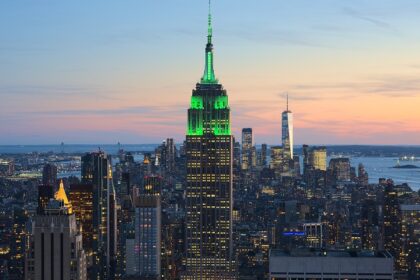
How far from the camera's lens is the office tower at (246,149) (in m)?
176

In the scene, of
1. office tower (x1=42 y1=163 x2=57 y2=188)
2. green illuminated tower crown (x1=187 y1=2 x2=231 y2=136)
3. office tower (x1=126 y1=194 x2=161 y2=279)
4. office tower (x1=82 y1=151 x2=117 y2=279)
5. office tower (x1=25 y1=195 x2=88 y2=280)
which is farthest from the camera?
office tower (x1=42 y1=163 x2=57 y2=188)

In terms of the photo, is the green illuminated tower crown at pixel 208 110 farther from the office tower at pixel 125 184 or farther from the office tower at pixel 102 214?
the office tower at pixel 125 184

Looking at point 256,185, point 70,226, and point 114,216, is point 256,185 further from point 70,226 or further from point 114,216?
point 70,226

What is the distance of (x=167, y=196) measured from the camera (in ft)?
428

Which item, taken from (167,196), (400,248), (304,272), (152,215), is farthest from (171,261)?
(304,272)

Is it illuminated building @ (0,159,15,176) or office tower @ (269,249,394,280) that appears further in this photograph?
illuminated building @ (0,159,15,176)

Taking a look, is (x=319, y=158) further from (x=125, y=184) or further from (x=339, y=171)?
(x=125, y=184)

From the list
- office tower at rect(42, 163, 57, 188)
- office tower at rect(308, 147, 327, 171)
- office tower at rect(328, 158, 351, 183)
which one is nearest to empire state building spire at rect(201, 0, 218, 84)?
office tower at rect(42, 163, 57, 188)

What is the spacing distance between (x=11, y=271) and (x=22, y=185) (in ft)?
205

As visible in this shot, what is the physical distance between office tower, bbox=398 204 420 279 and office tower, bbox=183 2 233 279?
59.7 ft

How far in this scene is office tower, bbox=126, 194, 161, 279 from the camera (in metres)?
91.7

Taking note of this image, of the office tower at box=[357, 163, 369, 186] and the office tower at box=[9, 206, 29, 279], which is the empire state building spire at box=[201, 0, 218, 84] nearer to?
the office tower at box=[9, 206, 29, 279]

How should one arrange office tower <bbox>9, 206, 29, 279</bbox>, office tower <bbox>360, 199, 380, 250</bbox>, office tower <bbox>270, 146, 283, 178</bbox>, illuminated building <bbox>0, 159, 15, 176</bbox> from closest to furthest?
office tower <bbox>9, 206, 29, 279</bbox> < office tower <bbox>360, 199, 380, 250</bbox> < illuminated building <bbox>0, 159, 15, 176</bbox> < office tower <bbox>270, 146, 283, 178</bbox>

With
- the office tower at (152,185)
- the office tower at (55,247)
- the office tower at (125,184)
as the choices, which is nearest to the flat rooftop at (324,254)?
the office tower at (55,247)
